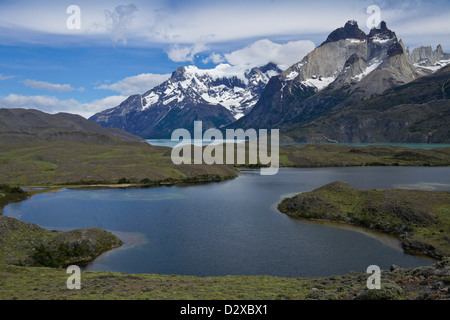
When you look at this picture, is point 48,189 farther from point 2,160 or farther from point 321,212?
point 321,212

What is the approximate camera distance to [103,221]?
88.9m

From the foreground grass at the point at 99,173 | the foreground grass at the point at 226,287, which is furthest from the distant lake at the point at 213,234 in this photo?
the foreground grass at the point at 99,173

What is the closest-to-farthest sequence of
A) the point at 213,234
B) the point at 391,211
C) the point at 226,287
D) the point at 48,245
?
the point at 226,287 → the point at 48,245 → the point at 213,234 → the point at 391,211

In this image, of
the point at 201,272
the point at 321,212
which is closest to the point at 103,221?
the point at 201,272

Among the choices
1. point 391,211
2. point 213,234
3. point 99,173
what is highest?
point 99,173

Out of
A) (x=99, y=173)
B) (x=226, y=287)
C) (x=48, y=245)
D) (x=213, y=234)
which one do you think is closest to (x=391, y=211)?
(x=213, y=234)

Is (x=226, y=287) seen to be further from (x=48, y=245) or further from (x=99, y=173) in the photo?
(x=99, y=173)

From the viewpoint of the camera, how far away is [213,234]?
74.0 meters

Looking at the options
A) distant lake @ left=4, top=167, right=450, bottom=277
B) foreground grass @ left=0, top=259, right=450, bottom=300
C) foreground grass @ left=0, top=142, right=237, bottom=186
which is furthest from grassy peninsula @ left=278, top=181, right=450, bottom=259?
foreground grass @ left=0, top=142, right=237, bottom=186

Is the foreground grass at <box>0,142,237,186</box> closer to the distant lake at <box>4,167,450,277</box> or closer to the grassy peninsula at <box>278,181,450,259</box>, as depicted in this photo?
the distant lake at <box>4,167,450,277</box>

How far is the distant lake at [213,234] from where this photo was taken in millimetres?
57156

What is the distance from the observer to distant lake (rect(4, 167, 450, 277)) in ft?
188

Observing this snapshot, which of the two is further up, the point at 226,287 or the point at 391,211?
the point at 391,211
